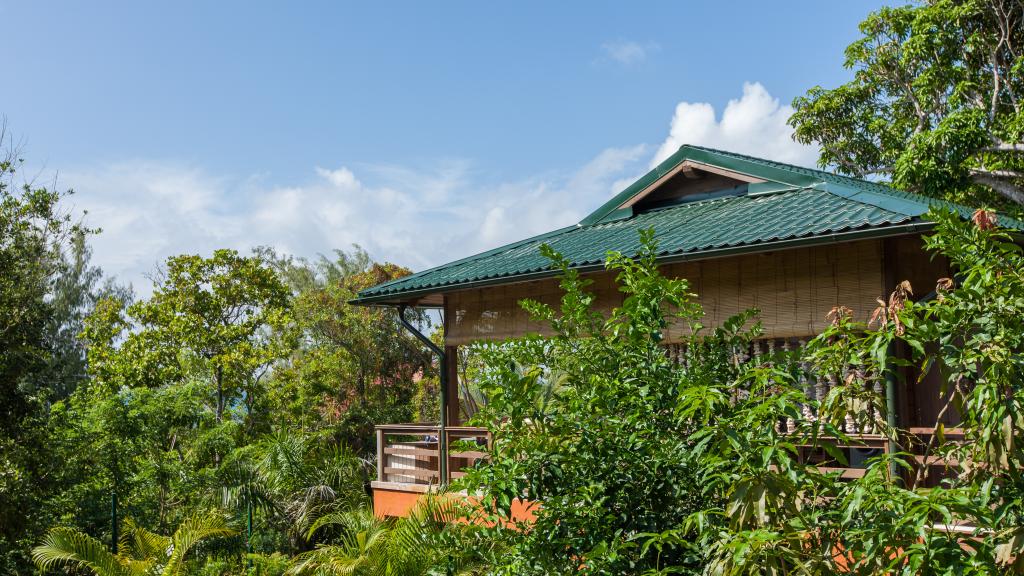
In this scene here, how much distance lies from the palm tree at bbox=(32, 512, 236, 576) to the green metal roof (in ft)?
12.0

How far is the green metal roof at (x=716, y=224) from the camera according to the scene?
7688 mm

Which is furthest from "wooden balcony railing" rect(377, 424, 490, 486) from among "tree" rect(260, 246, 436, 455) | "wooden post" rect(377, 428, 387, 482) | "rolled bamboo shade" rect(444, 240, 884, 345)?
"tree" rect(260, 246, 436, 455)

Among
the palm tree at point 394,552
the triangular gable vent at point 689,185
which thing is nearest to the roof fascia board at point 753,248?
the palm tree at point 394,552

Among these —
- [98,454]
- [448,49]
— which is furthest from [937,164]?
[98,454]

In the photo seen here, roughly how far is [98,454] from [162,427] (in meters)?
0.94

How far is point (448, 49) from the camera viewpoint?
16.2 meters

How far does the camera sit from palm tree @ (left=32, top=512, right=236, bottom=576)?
9.63 meters

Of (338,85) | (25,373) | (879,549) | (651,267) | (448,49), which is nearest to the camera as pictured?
(879,549)

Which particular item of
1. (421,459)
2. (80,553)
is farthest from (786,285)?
(80,553)

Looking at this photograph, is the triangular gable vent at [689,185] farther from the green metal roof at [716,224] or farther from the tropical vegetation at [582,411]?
the tropical vegetation at [582,411]

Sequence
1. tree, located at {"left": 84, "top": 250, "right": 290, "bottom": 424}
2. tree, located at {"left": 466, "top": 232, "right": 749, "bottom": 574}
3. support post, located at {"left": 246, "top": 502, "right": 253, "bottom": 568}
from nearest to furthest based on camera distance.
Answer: tree, located at {"left": 466, "top": 232, "right": 749, "bottom": 574} < support post, located at {"left": 246, "top": 502, "right": 253, "bottom": 568} < tree, located at {"left": 84, "top": 250, "right": 290, "bottom": 424}

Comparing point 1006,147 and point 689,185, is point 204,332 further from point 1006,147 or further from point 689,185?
point 1006,147

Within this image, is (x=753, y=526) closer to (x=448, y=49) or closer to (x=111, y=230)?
(x=448, y=49)

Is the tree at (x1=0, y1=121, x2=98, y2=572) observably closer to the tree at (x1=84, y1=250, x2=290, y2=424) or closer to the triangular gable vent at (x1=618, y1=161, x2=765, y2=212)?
the tree at (x1=84, y1=250, x2=290, y2=424)
